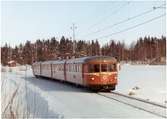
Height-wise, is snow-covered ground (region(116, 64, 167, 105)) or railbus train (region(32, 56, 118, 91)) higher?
railbus train (region(32, 56, 118, 91))

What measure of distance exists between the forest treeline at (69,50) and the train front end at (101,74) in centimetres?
3227

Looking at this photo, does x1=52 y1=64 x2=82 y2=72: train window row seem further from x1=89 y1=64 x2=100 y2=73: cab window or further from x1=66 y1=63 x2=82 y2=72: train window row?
x1=89 y1=64 x2=100 y2=73: cab window

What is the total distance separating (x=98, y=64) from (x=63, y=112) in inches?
428

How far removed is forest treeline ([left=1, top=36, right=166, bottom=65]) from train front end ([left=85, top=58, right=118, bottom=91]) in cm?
3227

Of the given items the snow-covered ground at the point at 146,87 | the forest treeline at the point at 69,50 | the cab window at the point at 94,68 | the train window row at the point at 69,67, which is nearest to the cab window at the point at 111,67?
the cab window at the point at 94,68

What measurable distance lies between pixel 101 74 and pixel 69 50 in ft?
208

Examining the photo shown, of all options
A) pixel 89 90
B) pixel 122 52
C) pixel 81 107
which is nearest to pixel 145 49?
pixel 122 52

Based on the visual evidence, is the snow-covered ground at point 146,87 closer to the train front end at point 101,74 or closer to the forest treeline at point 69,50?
the train front end at point 101,74

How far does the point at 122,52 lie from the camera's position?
5305 inches

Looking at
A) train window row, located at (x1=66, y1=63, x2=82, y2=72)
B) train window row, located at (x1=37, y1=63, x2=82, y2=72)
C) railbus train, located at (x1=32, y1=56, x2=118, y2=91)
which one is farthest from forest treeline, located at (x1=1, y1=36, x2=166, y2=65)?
railbus train, located at (x1=32, y1=56, x2=118, y2=91)

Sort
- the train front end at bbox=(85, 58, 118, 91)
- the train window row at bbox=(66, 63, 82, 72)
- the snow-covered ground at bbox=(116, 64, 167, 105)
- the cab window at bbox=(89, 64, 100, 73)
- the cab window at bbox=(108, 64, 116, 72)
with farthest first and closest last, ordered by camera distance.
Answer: the train window row at bbox=(66, 63, 82, 72) → the cab window at bbox=(108, 64, 116, 72) → the cab window at bbox=(89, 64, 100, 73) → the train front end at bbox=(85, 58, 118, 91) → the snow-covered ground at bbox=(116, 64, 167, 105)

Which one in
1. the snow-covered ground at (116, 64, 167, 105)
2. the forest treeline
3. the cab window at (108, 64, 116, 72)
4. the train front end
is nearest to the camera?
the snow-covered ground at (116, 64, 167, 105)

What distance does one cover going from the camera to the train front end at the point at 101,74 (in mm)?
25188

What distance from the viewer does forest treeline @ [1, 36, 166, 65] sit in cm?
8371
